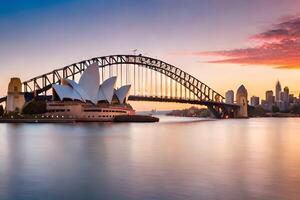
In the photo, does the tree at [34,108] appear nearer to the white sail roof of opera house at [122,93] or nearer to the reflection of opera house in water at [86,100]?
the reflection of opera house in water at [86,100]

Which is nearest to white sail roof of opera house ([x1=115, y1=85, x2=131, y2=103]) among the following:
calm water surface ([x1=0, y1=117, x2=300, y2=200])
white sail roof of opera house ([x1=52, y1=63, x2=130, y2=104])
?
white sail roof of opera house ([x1=52, y1=63, x2=130, y2=104])

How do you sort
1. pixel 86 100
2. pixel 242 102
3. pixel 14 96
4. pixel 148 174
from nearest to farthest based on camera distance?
pixel 148 174 < pixel 86 100 < pixel 14 96 < pixel 242 102

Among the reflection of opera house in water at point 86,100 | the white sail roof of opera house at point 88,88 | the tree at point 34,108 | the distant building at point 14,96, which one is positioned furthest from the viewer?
the distant building at point 14,96

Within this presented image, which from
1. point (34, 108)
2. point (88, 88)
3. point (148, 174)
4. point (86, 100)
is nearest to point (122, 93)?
point (88, 88)

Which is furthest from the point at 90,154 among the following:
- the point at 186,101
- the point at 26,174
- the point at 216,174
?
the point at 186,101

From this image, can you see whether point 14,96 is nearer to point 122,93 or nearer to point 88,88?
point 88,88

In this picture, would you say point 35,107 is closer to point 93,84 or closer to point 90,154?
point 93,84

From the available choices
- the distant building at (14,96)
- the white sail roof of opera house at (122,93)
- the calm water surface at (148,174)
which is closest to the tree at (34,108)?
the distant building at (14,96)

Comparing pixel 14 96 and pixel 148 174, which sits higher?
pixel 14 96
